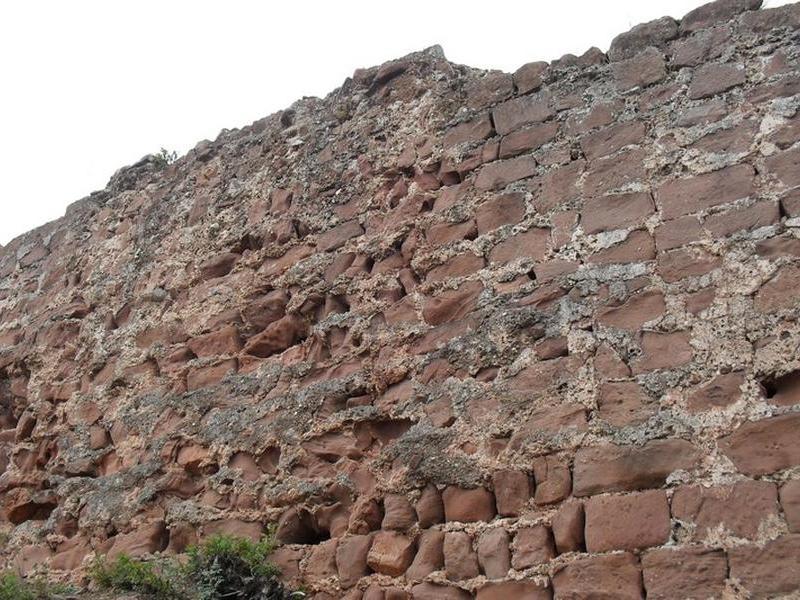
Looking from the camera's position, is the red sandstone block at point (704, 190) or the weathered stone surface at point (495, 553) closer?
the weathered stone surface at point (495, 553)

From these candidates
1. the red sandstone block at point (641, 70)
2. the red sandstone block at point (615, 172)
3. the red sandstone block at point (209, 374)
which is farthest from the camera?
the red sandstone block at point (209, 374)

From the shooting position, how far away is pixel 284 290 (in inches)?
183

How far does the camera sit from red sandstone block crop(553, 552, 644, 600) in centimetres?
302

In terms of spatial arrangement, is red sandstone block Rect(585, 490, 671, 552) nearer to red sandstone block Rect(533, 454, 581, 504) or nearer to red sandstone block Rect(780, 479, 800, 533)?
red sandstone block Rect(533, 454, 581, 504)

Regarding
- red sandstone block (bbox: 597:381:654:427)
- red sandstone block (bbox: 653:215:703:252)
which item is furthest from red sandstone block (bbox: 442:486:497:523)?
red sandstone block (bbox: 653:215:703:252)

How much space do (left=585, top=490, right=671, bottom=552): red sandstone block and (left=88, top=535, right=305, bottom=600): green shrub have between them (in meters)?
1.11

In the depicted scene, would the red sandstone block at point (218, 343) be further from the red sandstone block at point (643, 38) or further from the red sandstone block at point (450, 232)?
the red sandstone block at point (643, 38)

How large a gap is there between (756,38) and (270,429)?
8.07ft

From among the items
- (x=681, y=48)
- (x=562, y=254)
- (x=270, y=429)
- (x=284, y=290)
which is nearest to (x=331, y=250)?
(x=284, y=290)

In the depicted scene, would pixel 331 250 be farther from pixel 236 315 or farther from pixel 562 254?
pixel 562 254

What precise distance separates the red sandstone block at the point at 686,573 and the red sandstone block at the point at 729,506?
0.07m

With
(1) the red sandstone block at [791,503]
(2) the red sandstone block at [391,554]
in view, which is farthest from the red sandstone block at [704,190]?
(2) the red sandstone block at [391,554]

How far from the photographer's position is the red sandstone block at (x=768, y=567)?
9.20ft

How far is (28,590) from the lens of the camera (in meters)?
3.94
